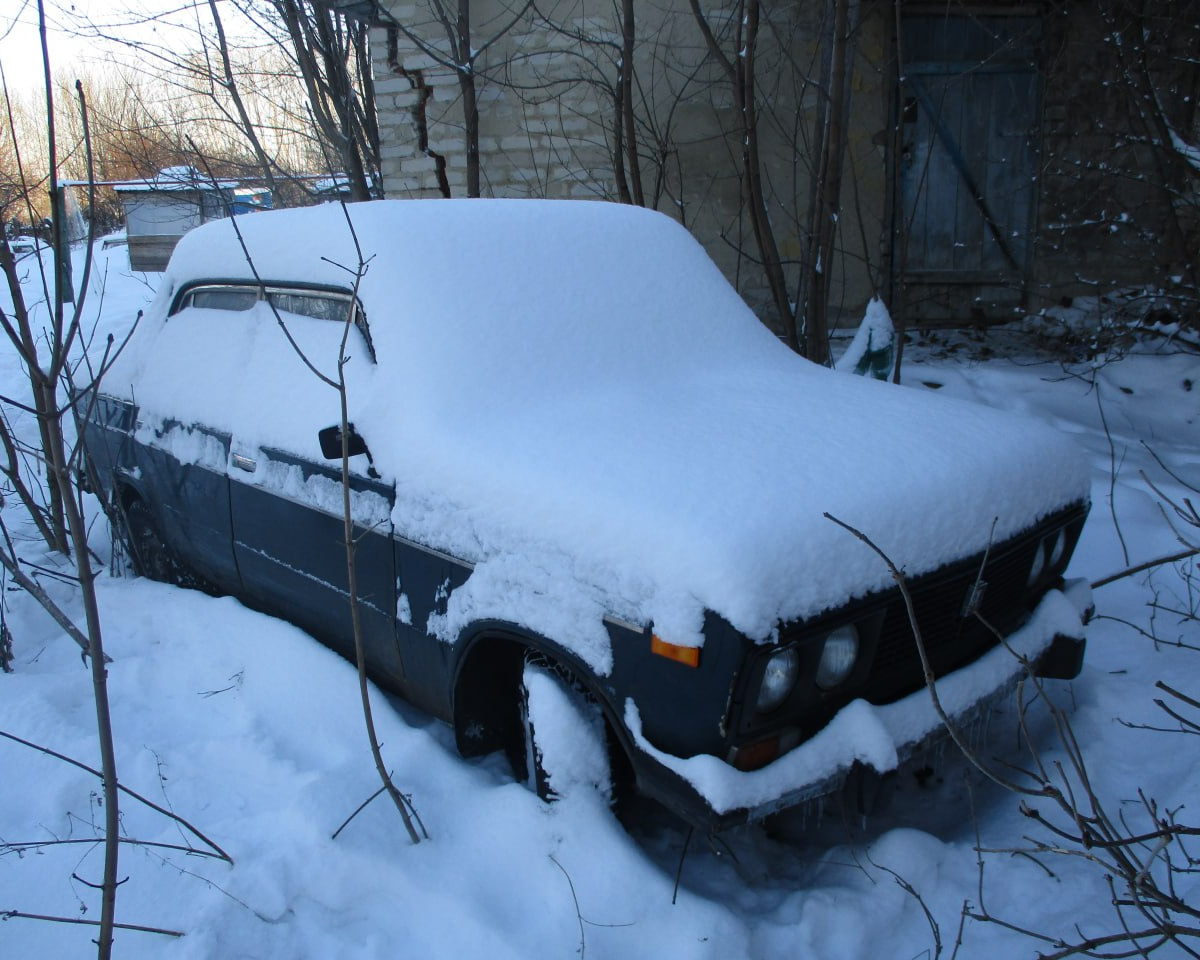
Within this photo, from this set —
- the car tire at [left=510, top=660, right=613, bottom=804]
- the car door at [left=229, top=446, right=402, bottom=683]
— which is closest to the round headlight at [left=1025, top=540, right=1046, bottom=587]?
the car tire at [left=510, top=660, right=613, bottom=804]

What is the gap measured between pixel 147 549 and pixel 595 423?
2674 millimetres

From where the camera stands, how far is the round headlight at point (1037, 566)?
2602 mm

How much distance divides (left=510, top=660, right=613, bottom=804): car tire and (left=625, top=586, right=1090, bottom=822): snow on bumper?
0.80 feet

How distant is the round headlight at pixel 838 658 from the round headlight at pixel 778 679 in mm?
93

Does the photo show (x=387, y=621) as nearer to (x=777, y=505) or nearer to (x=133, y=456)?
(x=777, y=505)

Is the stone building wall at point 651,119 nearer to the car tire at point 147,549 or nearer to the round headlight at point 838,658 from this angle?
the car tire at point 147,549

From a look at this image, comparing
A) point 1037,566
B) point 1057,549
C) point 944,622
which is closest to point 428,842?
point 944,622

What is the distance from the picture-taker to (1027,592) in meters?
2.63

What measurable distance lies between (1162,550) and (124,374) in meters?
4.70

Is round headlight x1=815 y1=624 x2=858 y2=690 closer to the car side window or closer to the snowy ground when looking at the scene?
the snowy ground

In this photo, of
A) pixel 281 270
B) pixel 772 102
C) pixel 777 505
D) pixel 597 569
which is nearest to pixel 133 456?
pixel 281 270

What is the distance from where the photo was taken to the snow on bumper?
1.88m

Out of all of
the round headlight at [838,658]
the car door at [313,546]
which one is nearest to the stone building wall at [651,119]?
the car door at [313,546]

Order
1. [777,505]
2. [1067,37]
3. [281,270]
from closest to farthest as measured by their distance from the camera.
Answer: [777,505] < [281,270] < [1067,37]
